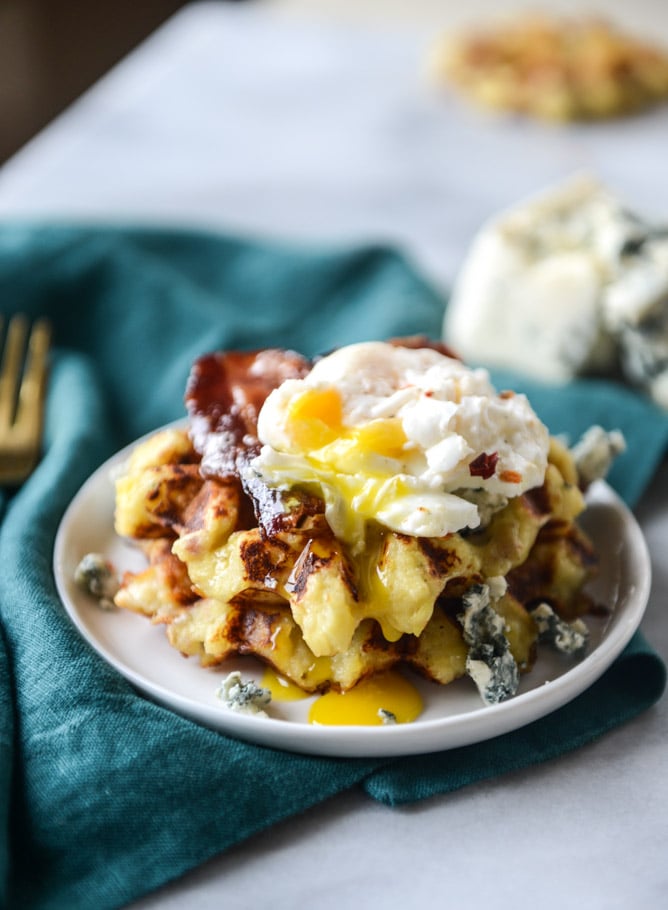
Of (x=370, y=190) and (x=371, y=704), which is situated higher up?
(x=371, y=704)

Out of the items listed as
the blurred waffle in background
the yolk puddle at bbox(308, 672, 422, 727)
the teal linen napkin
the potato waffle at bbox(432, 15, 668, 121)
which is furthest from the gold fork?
the blurred waffle in background

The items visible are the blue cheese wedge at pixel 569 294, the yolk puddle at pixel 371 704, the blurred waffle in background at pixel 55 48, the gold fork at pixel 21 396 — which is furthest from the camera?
the blurred waffle in background at pixel 55 48

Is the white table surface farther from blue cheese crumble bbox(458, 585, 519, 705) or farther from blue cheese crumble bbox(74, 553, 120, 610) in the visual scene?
blue cheese crumble bbox(74, 553, 120, 610)

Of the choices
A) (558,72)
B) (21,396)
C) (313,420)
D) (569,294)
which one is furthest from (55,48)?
(313,420)

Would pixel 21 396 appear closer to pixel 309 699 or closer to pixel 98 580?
pixel 98 580

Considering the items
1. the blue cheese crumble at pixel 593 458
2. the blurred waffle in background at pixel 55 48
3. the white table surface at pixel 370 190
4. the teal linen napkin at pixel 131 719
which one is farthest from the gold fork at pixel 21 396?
the blurred waffle in background at pixel 55 48

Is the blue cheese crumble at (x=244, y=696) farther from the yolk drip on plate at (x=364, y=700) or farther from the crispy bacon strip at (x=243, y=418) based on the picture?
the crispy bacon strip at (x=243, y=418)

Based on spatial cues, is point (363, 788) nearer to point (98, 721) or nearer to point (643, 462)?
point (98, 721)
